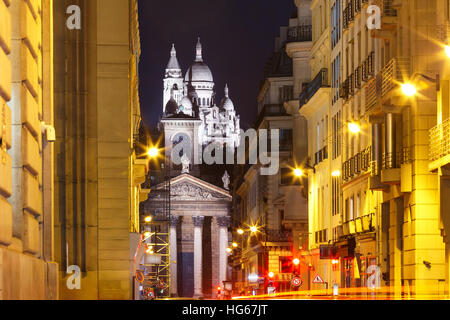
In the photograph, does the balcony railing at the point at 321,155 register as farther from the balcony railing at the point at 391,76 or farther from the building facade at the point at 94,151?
the building facade at the point at 94,151

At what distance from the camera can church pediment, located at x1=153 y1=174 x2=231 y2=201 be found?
188m

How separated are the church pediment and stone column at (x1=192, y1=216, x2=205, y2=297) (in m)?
4.42

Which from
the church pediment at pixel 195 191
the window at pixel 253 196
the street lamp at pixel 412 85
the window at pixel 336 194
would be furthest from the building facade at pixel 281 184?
the church pediment at pixel 195 191

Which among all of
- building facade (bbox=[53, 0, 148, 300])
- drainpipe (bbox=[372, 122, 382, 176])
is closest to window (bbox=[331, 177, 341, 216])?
drainpipe (bbox=[372, 122, 382, 176])

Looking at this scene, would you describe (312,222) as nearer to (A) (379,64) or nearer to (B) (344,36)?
(B) (344,36)

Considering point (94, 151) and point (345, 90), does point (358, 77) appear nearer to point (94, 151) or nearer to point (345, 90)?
point (345, 90)

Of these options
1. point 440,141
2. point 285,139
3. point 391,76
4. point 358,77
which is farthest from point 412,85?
point 285,139

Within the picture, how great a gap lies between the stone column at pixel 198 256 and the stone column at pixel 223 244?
130 inches

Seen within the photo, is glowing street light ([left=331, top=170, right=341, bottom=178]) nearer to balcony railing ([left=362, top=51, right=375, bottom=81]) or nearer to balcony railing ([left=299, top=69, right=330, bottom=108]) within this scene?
balcony railing ([left=299, top=69, right=330, bottom=108])

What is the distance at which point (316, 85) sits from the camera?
6450cm

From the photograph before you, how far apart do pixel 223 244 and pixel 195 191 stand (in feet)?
39.4

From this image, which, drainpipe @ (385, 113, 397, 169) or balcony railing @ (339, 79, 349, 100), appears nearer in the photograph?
drainpipe @ (385, 113, 397, 169)

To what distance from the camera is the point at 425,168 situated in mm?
32844

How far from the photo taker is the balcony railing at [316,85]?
63.0 metres
